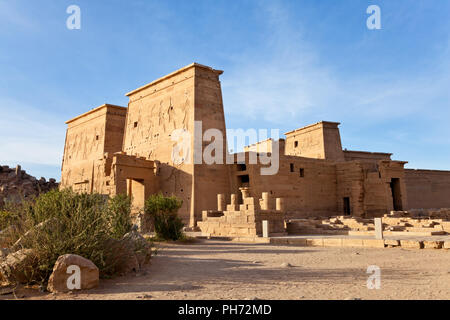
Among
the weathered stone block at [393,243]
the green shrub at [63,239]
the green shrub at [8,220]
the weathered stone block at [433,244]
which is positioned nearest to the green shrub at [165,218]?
the green shrub at [8,220]

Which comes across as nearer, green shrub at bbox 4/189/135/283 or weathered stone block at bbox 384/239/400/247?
green shrub at bbox 4/189/135/283

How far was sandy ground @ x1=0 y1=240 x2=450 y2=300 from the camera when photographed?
4492mm

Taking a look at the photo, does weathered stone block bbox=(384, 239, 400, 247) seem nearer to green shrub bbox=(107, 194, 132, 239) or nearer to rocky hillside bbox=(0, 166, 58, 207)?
green shrub bbox=(107, 194, 132, 239)

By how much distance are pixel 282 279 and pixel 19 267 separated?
3.90 metres

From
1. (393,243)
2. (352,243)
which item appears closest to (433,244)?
(393,243)

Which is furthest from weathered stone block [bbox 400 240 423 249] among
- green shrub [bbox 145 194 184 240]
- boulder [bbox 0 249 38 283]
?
boulder [bbox 0 249 38 283]

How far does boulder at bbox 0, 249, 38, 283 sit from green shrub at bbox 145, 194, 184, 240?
25.7 feet

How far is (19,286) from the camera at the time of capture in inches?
193

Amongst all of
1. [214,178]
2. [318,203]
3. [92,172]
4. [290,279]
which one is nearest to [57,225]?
[290,279]

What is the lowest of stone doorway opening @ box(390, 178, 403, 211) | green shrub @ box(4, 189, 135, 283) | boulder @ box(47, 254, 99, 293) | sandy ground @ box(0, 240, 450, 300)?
sandy ground @ box(0, 240, 450, 300)

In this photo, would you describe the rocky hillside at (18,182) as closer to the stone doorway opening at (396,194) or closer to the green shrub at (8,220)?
the green shrub at (8,220)

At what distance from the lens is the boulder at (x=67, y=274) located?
464 cm

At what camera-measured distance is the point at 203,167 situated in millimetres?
19422
